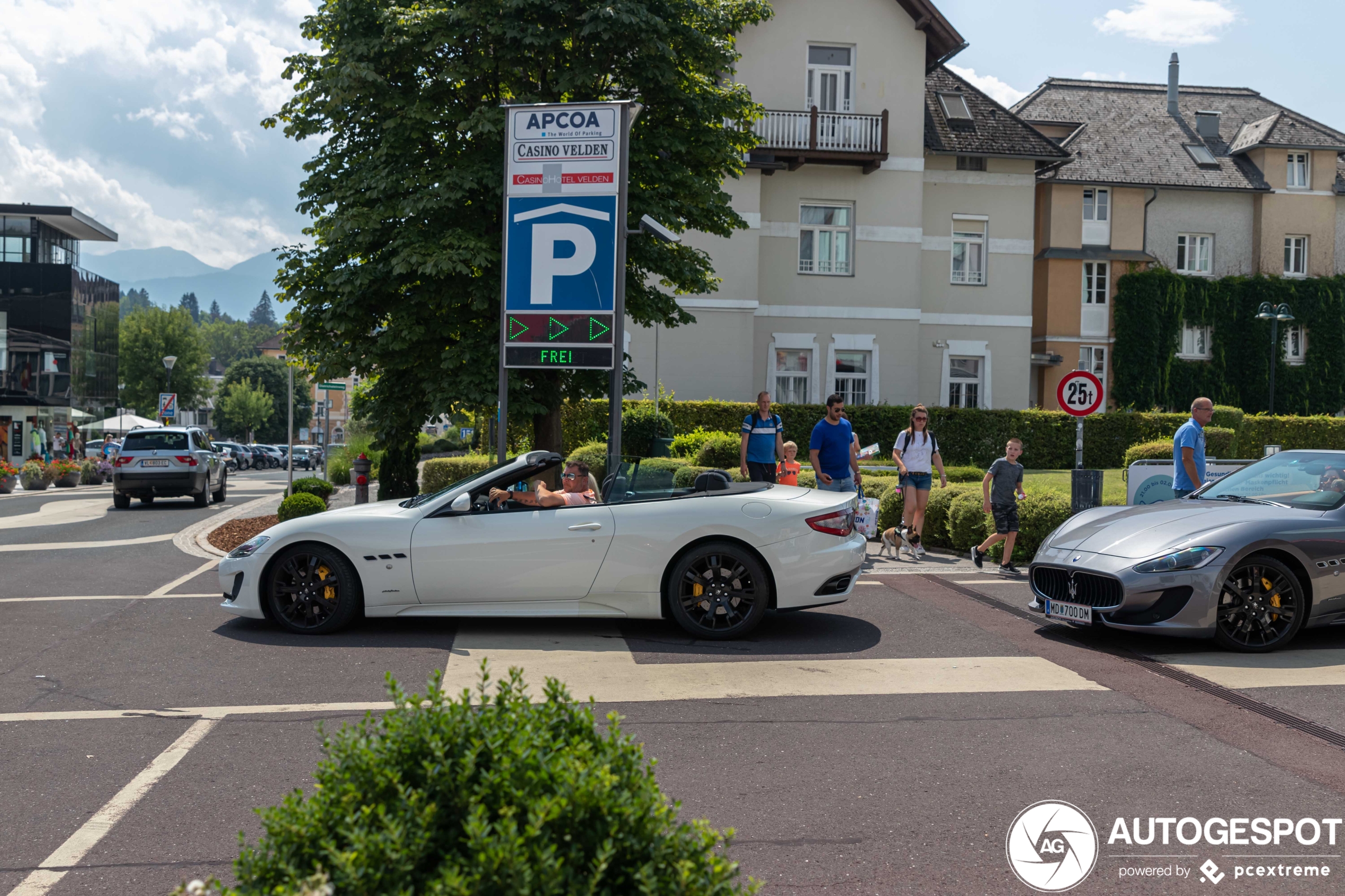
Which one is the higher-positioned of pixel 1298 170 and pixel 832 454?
pixel 1298 170

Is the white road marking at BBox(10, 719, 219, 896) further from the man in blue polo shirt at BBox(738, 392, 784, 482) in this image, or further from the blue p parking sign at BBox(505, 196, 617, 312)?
the man in blue polo shirt at BBox(738, 392, 784, 482)

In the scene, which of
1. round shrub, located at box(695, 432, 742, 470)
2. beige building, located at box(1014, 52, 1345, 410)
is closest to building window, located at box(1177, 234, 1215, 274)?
beige building, located at box(1014, 52, 1345, 410)

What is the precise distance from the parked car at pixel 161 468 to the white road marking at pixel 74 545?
23.8 ft

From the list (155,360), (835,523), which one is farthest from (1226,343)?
(155,360)

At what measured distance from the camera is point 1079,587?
7637 millimetres

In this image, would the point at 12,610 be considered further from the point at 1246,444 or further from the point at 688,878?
the point at 1246,444

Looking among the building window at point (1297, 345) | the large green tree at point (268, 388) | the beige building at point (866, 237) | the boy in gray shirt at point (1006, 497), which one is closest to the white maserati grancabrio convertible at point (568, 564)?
the boy in gray shirt at point (1006, 497)

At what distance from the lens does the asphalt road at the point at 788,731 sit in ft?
12.5

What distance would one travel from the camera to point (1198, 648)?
24.5ft

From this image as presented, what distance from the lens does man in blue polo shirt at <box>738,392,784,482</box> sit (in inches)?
491

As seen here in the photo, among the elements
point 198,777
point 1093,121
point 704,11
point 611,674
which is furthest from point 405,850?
point 1093,121

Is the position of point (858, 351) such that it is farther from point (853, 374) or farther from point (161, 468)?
point (161, 468)

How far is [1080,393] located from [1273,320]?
27808mm

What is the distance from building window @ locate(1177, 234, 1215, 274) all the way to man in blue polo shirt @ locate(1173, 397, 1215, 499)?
29.4 m
